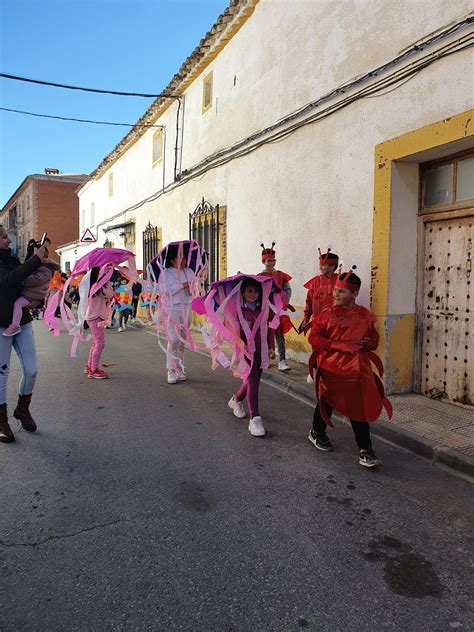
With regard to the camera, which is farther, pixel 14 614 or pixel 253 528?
pixel 253 528

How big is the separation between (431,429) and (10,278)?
3978 millimetres

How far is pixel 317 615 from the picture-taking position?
2.12 meters

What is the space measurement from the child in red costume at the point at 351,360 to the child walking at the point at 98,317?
3920 mm

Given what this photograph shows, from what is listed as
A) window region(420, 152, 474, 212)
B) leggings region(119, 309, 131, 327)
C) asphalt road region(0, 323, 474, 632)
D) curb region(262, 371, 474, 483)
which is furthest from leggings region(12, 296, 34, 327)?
leggings region(119, 309, 131, 327)

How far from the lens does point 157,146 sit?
50.1ft

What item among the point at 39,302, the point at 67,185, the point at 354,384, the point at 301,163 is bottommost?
the point at 354,384

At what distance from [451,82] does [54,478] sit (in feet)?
16.8

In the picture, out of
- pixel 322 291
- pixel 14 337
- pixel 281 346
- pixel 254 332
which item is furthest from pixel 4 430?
pixel 281 346

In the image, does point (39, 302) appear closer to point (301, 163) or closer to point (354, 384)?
point (354, 384)

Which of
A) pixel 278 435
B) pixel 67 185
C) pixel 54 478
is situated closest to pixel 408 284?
pixel 278 435

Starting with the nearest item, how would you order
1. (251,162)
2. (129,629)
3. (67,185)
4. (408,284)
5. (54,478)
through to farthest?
(129,629) → (54,478) → (408,284) → (251,162) → (67,185)

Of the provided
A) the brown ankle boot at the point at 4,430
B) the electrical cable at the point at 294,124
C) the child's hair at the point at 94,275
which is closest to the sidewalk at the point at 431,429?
the child's hair at the point at 94,275

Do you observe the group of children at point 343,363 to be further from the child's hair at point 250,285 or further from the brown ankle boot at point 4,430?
the brown ankle boot at point 4,430

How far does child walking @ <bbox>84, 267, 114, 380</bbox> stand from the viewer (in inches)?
270
